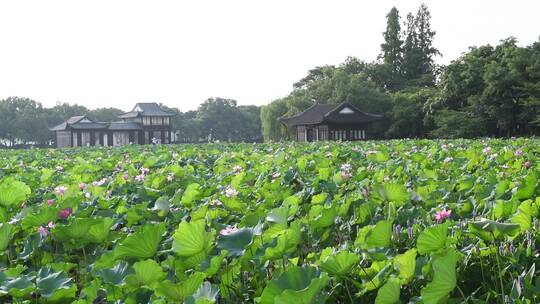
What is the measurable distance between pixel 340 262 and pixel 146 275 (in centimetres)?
43

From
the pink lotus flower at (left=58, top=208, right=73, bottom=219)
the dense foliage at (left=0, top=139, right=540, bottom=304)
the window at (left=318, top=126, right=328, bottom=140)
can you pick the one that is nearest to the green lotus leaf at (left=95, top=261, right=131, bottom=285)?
the dense foliage at (left=0, top=139, right=540, bottom=304)

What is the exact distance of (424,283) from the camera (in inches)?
51.2

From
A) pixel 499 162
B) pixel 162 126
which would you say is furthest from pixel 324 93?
pixel 499 162

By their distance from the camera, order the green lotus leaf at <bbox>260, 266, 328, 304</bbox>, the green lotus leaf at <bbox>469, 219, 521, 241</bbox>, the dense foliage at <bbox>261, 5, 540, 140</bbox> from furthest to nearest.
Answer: the dense foliage at <bbox>261, 5, 540, 140</bbox>
the green lotus leaf at <bbox>469, 219, 521, 241</bbox>
the green lotus leaf at <bbox>260, 266, 328, 304</bbox>

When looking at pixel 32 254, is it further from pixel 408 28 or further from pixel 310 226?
pixel 408 28

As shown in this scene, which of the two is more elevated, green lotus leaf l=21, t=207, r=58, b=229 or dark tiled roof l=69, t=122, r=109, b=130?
dark tiled roof l=69, t=122, r=109, b=130

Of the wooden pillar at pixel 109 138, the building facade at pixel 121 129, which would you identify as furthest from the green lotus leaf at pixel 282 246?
the wooden pillar at pixel 109 138

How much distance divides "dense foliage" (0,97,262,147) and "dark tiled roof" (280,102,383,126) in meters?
19.4

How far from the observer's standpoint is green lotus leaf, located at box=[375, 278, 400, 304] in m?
1.09

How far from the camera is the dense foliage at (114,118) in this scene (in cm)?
5281

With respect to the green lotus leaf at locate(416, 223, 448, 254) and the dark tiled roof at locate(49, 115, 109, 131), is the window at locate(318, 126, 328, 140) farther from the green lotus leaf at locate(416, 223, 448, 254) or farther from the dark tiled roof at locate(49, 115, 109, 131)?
the green lotus leaf at locate(416, 223, 448, 254)

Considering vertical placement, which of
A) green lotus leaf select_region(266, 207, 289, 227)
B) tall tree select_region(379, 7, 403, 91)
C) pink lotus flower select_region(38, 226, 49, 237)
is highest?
tall tree select_region(379, 7, 403, 91)

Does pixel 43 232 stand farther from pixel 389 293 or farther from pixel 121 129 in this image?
pixel 121 129

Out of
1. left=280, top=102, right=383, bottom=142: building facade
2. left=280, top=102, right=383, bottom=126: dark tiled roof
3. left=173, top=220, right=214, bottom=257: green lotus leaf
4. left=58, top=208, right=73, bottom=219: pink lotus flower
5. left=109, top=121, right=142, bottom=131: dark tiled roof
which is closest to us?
left=173, top=220, right=214, bottom=257: green lotus leaf
